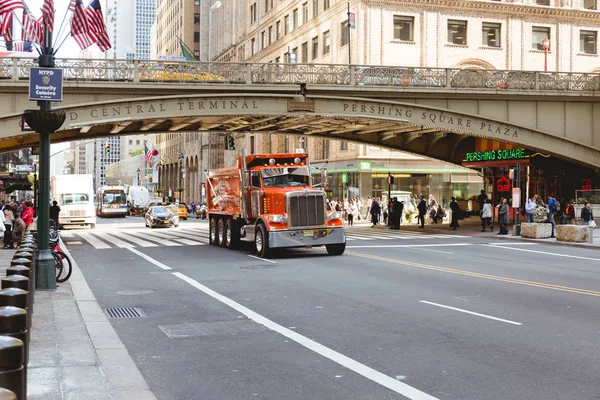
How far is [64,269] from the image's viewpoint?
15703 mm

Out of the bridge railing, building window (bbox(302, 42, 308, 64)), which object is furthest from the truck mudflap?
building window (bbox(302, 42, 308, 64))

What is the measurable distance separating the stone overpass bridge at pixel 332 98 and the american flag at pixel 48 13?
14.9m

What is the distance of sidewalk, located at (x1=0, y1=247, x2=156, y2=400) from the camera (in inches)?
255

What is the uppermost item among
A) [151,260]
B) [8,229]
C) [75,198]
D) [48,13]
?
[48,13]

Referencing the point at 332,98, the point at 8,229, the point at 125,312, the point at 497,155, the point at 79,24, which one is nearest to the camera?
the point at 125,312

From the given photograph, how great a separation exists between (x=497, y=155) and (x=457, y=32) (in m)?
16.9

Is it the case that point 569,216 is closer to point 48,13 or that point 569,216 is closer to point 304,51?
point 48,13

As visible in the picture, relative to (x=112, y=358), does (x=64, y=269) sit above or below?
above

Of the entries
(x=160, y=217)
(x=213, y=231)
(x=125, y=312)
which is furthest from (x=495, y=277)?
(x=160, y=217)

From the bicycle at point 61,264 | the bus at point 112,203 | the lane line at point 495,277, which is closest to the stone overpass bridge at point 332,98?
the lane line at point 495,277

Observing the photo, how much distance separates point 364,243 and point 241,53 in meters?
60.6

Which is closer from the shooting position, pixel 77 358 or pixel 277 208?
pixel 77 358

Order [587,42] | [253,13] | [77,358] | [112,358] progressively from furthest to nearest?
1. [253,13]
2. [587,42]
3. [112,358]
4. [77,358]

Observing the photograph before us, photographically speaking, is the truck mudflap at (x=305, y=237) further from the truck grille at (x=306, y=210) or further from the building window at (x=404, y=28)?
the building window at (x=404, y=28)
